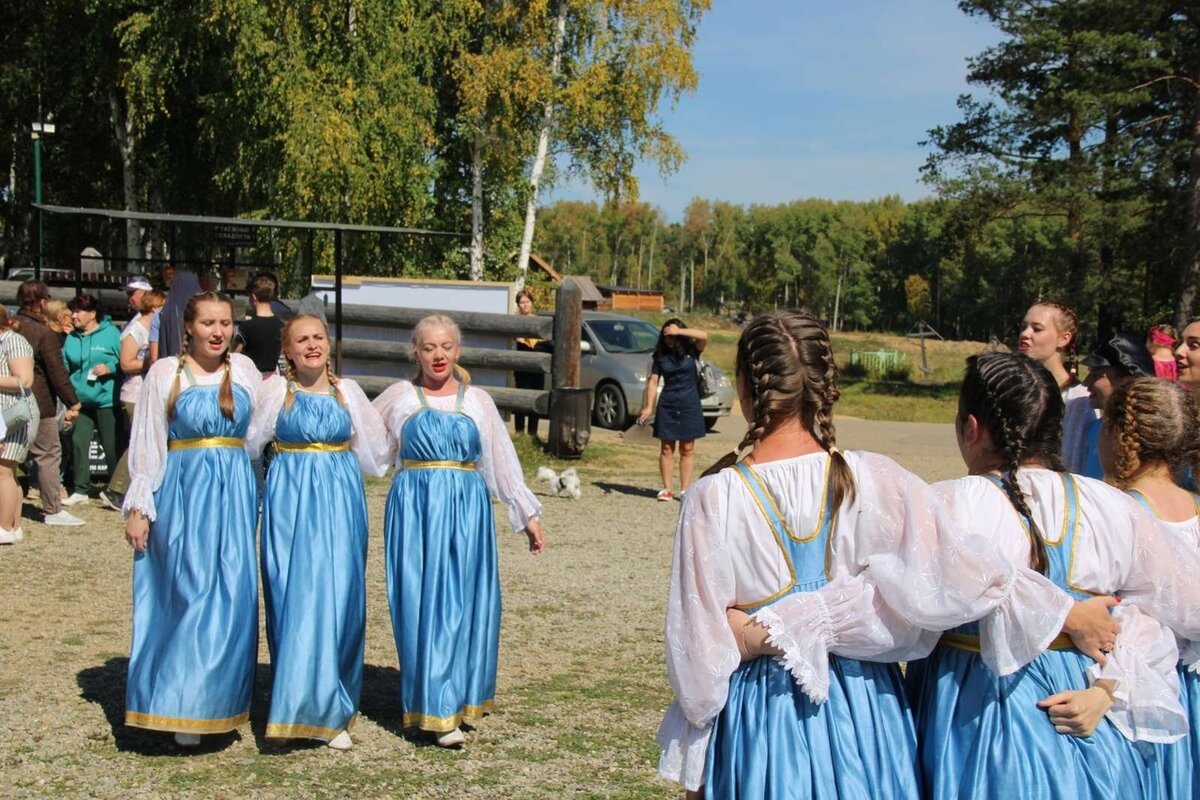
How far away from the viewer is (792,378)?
287 cm

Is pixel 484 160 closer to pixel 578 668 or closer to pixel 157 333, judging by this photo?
pixel 157 333

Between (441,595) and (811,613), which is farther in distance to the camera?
(441,595)

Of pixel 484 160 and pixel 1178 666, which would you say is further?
pixel 484 160

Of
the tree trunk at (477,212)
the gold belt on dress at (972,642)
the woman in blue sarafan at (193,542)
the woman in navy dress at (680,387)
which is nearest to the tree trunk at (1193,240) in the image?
the tree trunk at (477,212)

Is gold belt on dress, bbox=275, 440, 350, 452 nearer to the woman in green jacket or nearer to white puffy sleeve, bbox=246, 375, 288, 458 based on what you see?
white puffy sleeve, bbox=246, 375, 288, 458

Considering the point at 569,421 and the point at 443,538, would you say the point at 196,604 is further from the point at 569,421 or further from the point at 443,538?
the point at 569,421

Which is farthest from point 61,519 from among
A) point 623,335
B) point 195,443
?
point 623,335

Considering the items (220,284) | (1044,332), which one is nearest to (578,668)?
(1044,332)

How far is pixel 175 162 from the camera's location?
1185 inches

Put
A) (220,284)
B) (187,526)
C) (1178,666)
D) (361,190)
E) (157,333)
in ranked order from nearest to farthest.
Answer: (1178,666) < (187,526) < (157,333) < (220,284) < (361,190)

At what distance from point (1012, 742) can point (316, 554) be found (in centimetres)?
310

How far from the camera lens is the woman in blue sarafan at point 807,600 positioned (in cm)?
279

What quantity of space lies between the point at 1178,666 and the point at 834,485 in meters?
1.23

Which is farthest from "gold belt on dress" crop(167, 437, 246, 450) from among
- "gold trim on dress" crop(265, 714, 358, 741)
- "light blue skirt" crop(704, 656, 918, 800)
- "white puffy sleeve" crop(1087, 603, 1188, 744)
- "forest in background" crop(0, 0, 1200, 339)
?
"forest in background" crop(0, 0, 1200, 339)
